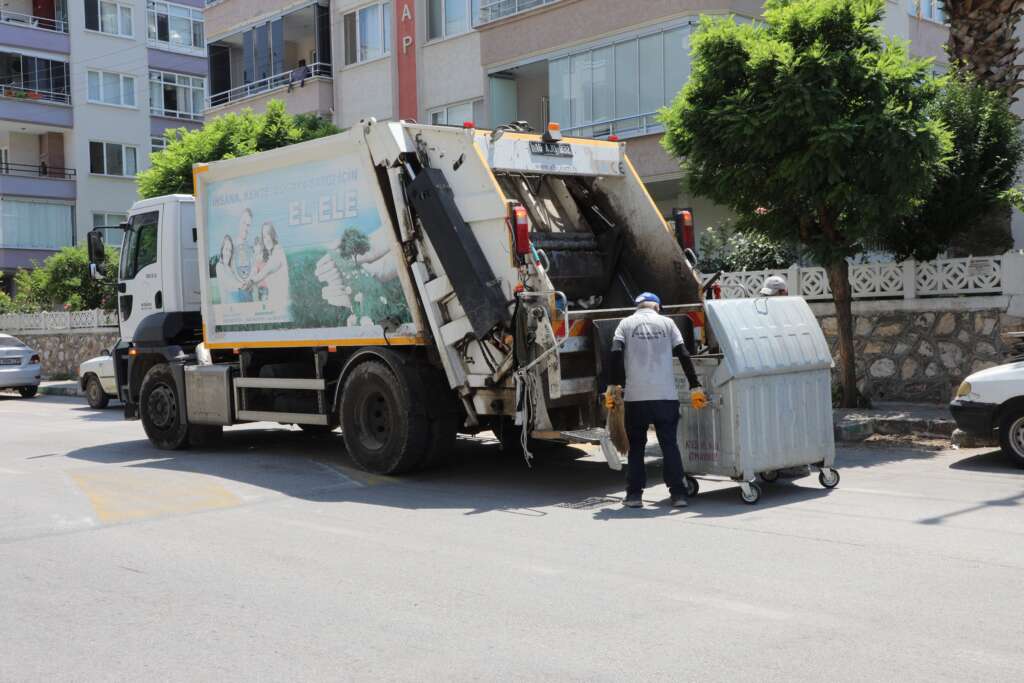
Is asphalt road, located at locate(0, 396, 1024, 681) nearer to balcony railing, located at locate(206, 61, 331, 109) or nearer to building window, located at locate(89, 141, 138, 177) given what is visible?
balcony railing, located at locate(206, 61, 331, 109)

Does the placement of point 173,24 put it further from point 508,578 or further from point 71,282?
point 508,578

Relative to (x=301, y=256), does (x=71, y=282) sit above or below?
above

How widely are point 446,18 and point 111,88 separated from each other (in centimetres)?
2602

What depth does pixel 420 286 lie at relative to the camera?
9.54 meters

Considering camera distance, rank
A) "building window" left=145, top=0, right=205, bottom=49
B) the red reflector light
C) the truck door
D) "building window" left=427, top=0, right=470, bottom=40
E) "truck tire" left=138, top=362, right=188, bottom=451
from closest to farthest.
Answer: the red reflector light → "truck tire" left=138, top=362, right=188, bottom=451 → the truck door → "building window" left=427, top=0, right=470, bottom=40 → "building window" left=145, top=0, right=205, bottom=49

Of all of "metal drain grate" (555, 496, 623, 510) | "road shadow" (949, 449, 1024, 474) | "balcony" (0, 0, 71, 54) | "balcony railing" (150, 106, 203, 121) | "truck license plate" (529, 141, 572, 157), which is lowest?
"road shadow" (949, 449, 1024, 474)

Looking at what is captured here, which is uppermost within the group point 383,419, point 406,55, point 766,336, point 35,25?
point 35,25

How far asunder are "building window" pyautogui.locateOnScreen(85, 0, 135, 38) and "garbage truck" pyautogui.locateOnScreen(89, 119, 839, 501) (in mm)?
36884

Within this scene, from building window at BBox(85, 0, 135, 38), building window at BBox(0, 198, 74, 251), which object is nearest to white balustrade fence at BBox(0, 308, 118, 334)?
building window at BBox(0, 198, 74, 251)

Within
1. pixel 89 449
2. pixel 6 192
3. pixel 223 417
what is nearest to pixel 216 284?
pixel 223 417

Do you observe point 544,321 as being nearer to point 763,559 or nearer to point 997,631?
point 763,559

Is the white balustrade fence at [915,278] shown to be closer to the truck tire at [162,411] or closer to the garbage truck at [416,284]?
the garbage truck at [416,284]

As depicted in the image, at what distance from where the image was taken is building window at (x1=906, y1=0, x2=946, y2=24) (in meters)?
23.3

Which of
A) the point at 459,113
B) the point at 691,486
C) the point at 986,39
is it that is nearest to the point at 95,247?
the point at 691,486
